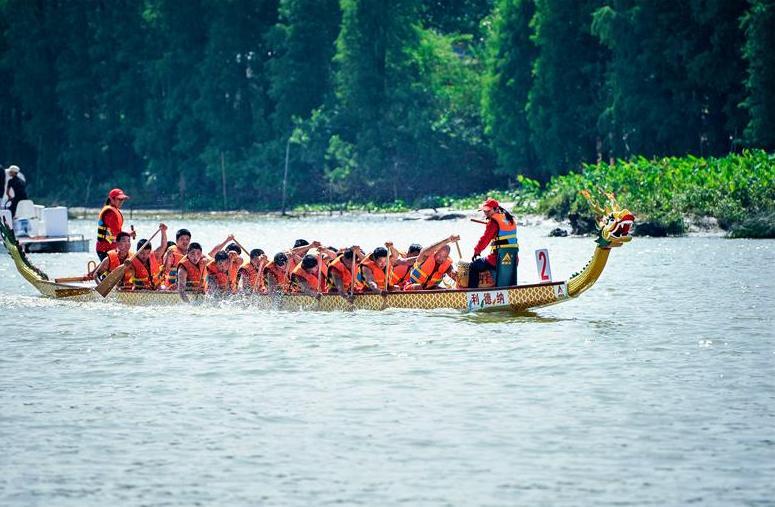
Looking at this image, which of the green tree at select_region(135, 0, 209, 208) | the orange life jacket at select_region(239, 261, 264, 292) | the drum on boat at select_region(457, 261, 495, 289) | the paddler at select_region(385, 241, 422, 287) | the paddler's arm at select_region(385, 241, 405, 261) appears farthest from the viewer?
the green tree at select_region(135, 0, 209, 208)

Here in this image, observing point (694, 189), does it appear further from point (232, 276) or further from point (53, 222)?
point (232, 276)

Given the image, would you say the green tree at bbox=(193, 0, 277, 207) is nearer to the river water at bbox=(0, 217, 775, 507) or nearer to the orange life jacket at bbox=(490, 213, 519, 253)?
the river water at bbox=(0, 217, 775, 507)

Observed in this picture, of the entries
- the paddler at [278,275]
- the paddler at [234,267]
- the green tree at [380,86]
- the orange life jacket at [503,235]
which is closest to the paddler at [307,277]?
the paddler at [278,275]

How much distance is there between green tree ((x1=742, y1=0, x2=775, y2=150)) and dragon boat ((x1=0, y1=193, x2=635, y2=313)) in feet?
91.9

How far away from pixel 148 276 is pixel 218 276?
182cm

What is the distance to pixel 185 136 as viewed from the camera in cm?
8294

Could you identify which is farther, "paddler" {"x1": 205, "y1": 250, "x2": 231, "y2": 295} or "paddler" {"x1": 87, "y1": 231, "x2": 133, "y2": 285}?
"paddler" {"x1": 87, "y1": 231, "x2": 133, "y2": 285}

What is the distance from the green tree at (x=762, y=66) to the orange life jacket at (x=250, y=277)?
98.7 feet

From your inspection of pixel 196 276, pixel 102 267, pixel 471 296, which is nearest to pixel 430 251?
pixel 471 296

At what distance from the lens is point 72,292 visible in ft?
90.9

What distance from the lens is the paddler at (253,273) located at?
81.5 feet

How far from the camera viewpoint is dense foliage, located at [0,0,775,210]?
56656 millimetres

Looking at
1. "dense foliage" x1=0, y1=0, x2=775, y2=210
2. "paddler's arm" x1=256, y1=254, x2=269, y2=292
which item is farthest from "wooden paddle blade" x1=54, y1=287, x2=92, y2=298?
"dense foliage" x1=0, y1=0, x2=775, y2=210

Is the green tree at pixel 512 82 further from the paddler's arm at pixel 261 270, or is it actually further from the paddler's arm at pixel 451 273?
the paddler's arm at pixel 451 273
